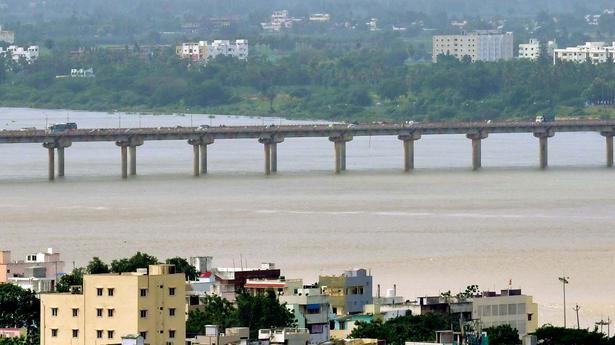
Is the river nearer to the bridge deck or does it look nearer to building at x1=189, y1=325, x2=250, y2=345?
the bridge deck

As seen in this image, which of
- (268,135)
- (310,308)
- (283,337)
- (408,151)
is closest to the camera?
(283,337)

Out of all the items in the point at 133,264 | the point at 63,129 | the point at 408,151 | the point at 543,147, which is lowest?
the point at 133,264

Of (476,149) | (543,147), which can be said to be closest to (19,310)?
(476,149)

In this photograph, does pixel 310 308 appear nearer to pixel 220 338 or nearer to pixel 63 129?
pixel 220 338

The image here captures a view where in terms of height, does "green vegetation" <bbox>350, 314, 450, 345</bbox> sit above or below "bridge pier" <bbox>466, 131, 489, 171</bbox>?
below

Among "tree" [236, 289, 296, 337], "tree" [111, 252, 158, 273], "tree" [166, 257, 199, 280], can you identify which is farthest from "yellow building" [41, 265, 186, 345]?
"tree" [166, 257, 199, 280]

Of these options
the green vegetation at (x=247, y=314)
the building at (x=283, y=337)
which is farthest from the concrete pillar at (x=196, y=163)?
the building at (x=283, y=337)

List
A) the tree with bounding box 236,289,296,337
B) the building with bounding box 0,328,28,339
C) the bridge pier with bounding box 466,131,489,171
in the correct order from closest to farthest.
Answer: the building with bounding box 0,328,28,339, the tree with bounding box 236,289,296,337, the bridge pier with bounding box 466,131,489,171
